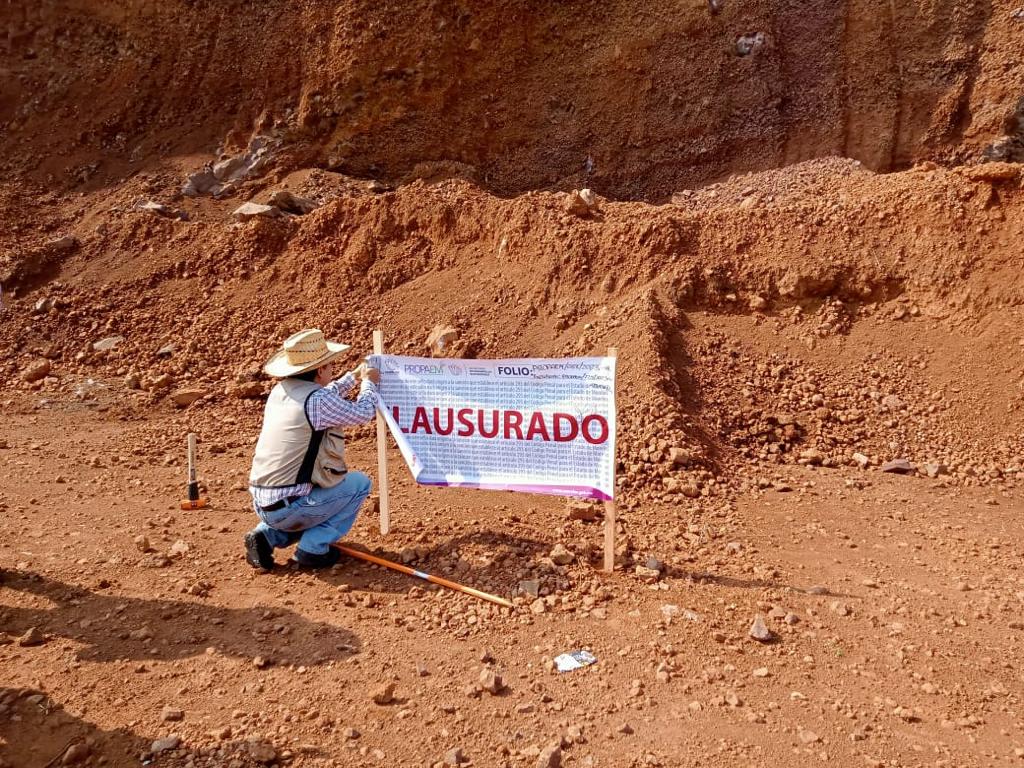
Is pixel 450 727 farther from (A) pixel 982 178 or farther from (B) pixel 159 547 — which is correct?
(A) pixel 982 178

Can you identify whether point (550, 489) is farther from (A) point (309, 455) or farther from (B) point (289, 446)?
(B) point (289, 446)

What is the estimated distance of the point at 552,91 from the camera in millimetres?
11930

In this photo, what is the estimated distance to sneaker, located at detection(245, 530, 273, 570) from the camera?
4113 mm

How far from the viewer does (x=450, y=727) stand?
293cm

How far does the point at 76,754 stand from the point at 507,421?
246 cm

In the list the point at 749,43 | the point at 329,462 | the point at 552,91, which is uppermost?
the point at 749,43

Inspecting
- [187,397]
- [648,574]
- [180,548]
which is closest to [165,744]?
[180,548]

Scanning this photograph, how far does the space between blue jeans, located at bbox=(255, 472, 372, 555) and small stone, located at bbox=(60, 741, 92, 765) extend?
1420 mm

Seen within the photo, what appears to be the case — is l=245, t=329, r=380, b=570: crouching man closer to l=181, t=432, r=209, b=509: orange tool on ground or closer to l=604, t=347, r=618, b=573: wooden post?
l=181, t=432, r=209, b=509: orange tool on ground

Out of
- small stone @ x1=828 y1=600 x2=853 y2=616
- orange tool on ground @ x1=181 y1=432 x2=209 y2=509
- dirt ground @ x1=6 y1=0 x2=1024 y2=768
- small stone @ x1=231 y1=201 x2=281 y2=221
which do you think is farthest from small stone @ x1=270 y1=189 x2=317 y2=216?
small stone @ x1=828 y1=600 x2=853 y2=616

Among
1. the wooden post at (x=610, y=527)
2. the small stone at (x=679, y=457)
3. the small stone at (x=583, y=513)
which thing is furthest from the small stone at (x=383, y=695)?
the small stone at (x=679, y=457)

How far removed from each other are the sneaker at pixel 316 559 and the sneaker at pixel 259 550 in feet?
0.51

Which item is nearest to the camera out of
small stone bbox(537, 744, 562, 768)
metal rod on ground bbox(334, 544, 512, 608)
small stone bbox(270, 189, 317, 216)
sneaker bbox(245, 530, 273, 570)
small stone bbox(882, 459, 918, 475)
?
small stone bbox(537, 744, 562, 768)

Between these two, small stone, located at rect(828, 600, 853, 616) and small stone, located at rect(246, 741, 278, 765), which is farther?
small stone, located at rect(828, 600, 853, 616)
